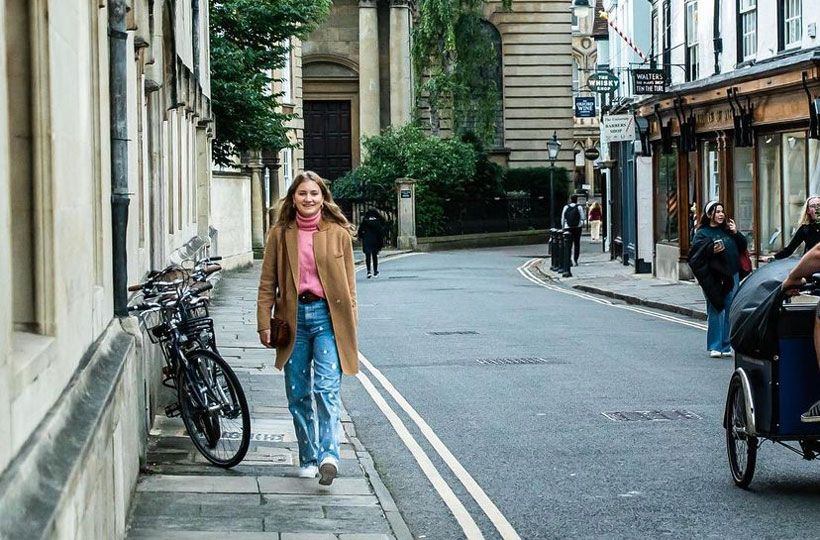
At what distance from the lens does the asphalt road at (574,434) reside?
8.20 meters

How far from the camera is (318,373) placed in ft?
29.4

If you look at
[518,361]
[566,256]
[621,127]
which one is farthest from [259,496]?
[566,256]

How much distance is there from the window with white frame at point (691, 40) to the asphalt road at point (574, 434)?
33.2ft

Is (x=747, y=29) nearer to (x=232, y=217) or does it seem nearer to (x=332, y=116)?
(x=232, y=217)

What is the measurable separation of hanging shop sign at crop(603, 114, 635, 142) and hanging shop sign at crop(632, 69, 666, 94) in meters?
3.31

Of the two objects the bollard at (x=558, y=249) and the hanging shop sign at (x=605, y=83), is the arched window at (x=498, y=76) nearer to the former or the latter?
the hanging shop sign at (x=605, y=83)

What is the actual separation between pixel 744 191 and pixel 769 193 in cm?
142

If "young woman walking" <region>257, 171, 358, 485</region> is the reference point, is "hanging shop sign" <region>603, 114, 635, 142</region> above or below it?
above

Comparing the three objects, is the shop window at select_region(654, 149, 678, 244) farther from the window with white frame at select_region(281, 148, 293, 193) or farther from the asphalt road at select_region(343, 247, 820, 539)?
the window with white frame at select_region(281, 148, 293, 193)

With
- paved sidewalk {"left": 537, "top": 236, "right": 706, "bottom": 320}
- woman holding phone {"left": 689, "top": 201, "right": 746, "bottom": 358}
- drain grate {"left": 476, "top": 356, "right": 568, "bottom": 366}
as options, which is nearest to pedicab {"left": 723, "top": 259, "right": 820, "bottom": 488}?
drain grate {"left": 476, "top": 356, "right": 568, "bottom": 366}

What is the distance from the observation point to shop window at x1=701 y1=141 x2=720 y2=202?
99.0ft

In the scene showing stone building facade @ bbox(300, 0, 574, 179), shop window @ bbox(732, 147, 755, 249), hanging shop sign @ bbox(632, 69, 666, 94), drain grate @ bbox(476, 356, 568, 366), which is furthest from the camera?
stone building facade @ bbox(300, 0, 574, 179)

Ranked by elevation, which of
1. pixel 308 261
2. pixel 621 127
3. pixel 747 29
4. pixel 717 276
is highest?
pixel 747 29

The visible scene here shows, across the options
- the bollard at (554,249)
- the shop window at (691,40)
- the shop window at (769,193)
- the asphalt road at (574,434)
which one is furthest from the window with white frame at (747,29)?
the bollard at (554,249)
